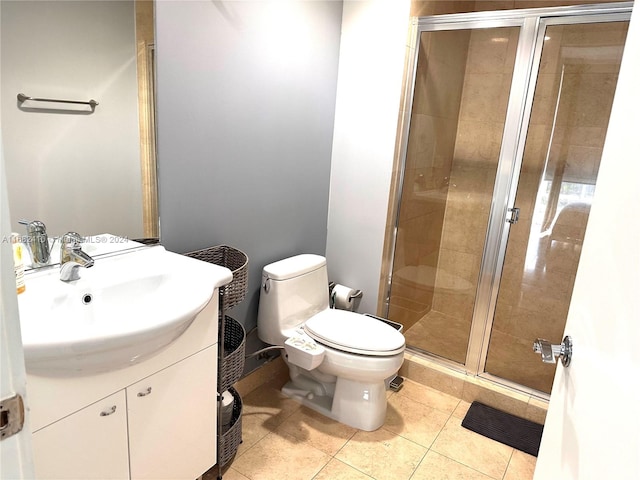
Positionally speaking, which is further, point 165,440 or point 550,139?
point 550,139

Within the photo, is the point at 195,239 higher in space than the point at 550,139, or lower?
lower

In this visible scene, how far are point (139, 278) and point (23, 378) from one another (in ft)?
2.98

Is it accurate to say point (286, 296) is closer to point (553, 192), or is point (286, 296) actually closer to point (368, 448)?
point (368, 448)

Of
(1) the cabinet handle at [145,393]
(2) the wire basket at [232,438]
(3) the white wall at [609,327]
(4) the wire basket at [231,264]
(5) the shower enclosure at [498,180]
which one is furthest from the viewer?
(5) the shower enclosure at [498,180]

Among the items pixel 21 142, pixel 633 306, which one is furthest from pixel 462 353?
pixel 21 142

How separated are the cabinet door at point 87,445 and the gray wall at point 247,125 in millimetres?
699

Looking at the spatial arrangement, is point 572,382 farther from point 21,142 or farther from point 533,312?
point 533,312

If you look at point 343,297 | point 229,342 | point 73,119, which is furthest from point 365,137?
point 73,119

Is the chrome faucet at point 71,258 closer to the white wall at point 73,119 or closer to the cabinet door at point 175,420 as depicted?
the white wall at point 73,119

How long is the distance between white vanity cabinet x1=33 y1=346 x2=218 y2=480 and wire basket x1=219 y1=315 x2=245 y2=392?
0.26 feet

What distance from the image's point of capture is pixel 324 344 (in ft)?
6.61

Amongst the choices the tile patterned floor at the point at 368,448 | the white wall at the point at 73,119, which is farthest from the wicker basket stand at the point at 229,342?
the white wall at the point at 73,119

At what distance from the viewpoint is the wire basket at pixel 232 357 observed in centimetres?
164

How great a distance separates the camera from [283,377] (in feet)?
8.23
